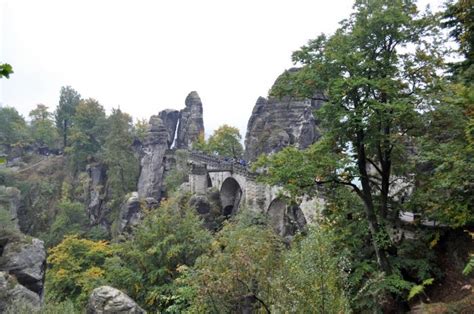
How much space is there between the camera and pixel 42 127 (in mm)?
57406

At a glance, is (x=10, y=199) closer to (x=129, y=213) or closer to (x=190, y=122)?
(x=129, y=213)

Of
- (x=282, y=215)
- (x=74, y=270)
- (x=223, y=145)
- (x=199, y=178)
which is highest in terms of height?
(x=223, y=145)

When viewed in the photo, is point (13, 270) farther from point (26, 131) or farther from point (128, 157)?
point (26, 131)

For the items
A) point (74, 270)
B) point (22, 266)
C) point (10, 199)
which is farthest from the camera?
point (10, 199)

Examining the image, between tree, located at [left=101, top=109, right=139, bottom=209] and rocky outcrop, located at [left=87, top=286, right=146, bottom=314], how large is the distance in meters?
30.7

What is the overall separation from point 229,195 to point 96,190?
1717cm

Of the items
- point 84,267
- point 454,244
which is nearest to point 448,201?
point 454,244

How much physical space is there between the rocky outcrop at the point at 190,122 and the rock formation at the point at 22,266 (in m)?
35.8

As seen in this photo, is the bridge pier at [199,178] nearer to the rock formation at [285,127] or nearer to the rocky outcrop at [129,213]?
the rocky outcrop at [129,213]

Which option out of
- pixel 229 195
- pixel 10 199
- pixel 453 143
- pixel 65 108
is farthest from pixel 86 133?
pixel 453 143

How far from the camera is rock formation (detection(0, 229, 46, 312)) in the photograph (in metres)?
15.7

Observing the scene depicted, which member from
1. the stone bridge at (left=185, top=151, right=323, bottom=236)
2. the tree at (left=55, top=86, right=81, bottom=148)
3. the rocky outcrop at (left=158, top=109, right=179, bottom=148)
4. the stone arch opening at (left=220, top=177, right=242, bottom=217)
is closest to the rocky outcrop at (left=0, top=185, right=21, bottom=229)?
the tree at (left=55, top=86, right=81, bottom=148)

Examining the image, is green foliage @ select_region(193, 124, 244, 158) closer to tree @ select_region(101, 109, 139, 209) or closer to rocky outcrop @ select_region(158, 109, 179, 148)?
rocky outcrop @ select_region(158, 109, 179, 148)

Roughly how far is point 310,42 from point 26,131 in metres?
55.2
